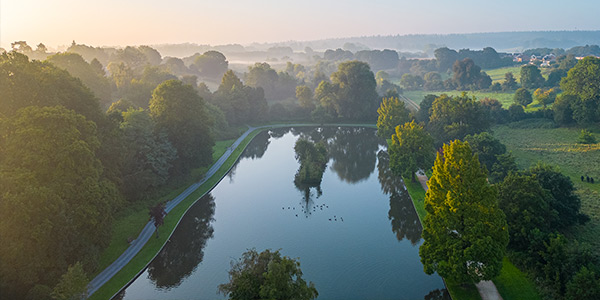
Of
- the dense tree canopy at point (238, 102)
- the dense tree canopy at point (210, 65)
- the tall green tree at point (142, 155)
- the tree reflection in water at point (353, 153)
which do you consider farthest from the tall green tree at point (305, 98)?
the dense tree canopy at point (210, 65)

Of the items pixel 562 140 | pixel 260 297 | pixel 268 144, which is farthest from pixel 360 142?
pixel 260 297

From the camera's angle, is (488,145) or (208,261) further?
(488,145)

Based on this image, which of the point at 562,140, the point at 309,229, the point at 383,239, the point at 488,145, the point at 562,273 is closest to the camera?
the point at 562,273

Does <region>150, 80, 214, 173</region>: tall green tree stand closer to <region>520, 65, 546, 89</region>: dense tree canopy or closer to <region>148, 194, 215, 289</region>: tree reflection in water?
<region>148, 194, 215, 289</region>: tree reflection in water

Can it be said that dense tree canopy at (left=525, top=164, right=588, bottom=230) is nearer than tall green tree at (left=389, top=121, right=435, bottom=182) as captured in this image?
Yes

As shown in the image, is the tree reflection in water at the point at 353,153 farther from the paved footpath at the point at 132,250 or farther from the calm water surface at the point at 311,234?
the paved footpath at the point at 132,250

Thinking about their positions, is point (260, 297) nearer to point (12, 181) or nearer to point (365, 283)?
point (365, 283)

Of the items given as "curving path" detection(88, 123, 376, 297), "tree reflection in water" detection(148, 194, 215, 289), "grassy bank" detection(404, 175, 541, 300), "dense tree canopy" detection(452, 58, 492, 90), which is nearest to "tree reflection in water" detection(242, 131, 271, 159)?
"curving path" detection(88, 123, 376, 297)

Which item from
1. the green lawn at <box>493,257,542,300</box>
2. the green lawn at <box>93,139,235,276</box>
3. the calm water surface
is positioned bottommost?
the calm water surface
